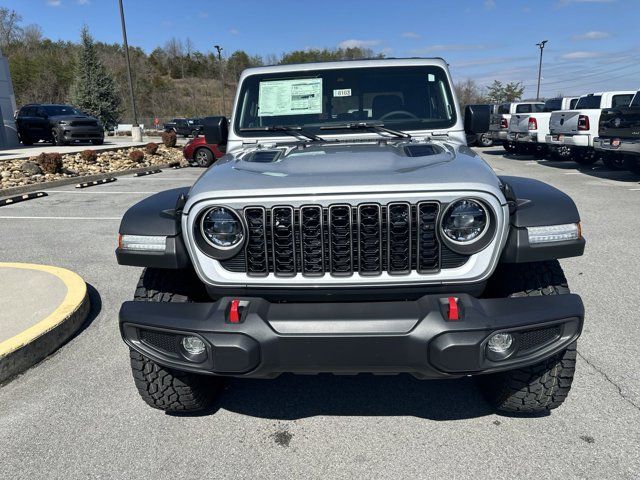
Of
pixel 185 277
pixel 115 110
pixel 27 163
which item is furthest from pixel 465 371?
pixel 115 110

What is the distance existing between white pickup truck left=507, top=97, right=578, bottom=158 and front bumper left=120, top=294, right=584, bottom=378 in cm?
1519

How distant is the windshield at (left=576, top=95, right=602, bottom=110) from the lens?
15547 millimetres

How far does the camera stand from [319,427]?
277cm

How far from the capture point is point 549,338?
7.41ft

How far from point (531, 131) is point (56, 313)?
53.3 feet

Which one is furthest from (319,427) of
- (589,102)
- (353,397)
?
(589,102)

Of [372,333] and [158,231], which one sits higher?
[158,231]

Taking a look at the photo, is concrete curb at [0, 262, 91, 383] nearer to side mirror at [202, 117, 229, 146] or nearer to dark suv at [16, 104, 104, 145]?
side mirror at [202, 117, 229, 146]

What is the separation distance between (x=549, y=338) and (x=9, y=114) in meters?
24.3

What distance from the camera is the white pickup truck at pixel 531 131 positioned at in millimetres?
16406

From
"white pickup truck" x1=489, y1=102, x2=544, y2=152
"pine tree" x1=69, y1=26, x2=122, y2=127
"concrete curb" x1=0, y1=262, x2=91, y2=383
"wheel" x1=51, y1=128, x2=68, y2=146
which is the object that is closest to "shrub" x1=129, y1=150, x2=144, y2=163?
"wheel" x1=51, y1=128, x2=68, y2=146

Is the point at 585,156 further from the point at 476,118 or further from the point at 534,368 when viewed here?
the point at 534,368

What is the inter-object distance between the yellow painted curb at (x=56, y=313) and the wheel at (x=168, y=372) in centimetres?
113

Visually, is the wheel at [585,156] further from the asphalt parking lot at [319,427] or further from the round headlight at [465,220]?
the round headlight at [465,220]
